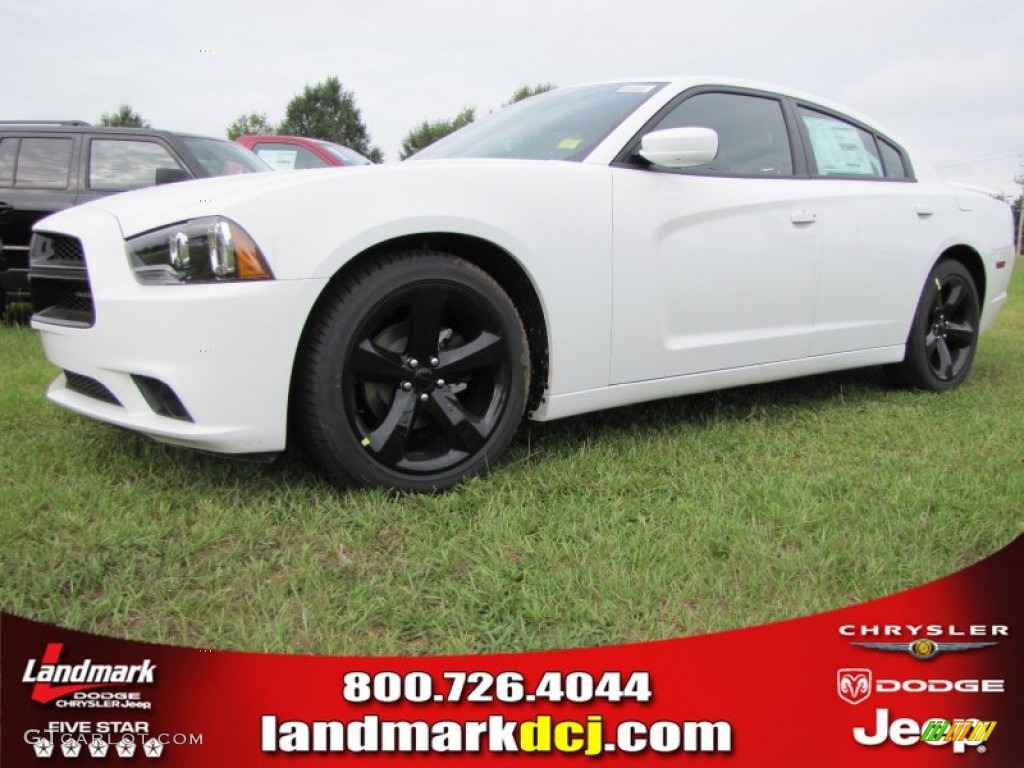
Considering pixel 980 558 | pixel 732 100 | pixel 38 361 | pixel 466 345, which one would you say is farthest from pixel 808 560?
pixel 38 361

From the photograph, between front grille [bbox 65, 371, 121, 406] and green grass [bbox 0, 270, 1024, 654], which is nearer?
green grass [bbox 0, 270, 1024, 654]

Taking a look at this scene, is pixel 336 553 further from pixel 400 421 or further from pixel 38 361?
pixel 38 361

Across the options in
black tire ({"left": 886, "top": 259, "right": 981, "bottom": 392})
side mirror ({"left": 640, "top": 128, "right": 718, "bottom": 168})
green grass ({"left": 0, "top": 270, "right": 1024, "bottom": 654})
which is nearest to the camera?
green grass ({"left": 0, "top": 270, "right": 1024, "bottom": 654})

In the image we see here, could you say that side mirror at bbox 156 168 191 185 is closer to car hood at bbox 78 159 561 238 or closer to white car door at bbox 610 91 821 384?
car hood at bbox 78 159 561 238

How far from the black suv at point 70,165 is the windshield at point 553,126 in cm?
287

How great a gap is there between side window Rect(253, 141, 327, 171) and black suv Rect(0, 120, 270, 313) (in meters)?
2.93

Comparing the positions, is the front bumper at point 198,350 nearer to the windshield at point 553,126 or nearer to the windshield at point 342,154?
the windshield at point 553,126

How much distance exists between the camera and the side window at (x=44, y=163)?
18.3 feet

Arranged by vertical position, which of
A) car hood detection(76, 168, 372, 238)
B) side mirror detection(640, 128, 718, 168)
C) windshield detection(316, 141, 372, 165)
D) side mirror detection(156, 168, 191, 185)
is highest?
windshield detection(316, 141, 372, 165)

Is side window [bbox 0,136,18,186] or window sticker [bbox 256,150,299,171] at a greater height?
window sticker [bbox 256,150,299,171]

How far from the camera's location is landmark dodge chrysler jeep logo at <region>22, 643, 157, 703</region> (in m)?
1.53

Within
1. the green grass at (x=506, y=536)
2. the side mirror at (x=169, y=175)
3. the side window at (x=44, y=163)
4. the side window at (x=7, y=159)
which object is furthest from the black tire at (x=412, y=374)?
the side window at (x=7, y=159)

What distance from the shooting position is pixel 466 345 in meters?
2.53

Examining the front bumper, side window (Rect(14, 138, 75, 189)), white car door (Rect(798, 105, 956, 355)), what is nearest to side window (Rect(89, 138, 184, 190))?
side window (Rect(14, 138, 75, 189))
